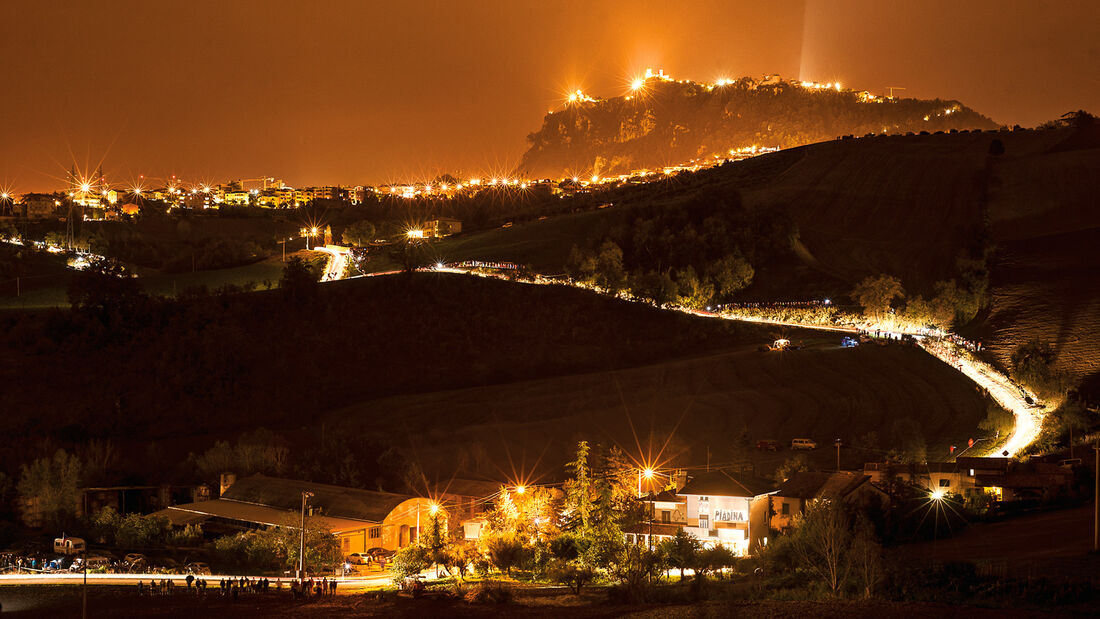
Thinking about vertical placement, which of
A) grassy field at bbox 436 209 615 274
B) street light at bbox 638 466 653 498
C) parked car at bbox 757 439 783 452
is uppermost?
grassy field at bbox 436 209 615 274

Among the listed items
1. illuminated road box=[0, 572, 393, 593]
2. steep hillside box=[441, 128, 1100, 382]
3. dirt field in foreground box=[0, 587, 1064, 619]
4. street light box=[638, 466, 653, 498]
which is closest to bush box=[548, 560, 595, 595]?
dirt field in foreground box=[0, 587, 1064, 619]

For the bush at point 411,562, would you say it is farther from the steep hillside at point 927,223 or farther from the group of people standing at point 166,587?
the steep hillside at point 927,223

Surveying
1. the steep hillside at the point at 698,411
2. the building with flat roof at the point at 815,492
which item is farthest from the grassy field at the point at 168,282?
the building with flat roof at the point at 815,492

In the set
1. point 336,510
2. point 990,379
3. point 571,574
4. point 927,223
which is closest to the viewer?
point 571,574

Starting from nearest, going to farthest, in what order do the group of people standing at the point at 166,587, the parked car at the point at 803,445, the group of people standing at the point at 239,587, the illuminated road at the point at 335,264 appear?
the group of people standing at the point at 239,587 → the group of people standing at the point at 166,587 → the parked car at the point at 803,445 → the illuminated road at the point at 335,264

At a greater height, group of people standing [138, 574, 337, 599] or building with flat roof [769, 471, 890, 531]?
building with flat roof [769, 471, 890, 531]

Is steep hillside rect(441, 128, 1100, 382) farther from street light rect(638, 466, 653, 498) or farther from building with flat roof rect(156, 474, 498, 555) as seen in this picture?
building with flat roof rect(156, 474, 498, 555)

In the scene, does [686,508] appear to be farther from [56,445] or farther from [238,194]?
[238,194]

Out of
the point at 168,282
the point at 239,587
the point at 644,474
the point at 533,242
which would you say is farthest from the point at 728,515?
the point at 168,282

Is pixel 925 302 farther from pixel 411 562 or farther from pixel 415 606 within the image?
pixel 415 606

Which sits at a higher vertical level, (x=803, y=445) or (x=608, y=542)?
(x=803, y=445)
